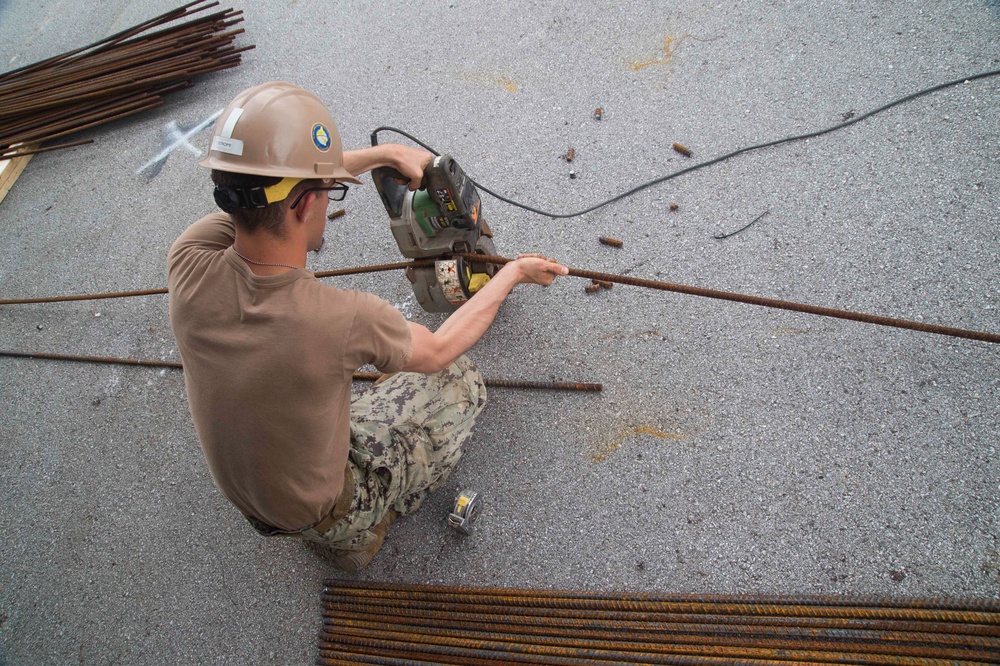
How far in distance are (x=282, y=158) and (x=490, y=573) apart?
1.69m

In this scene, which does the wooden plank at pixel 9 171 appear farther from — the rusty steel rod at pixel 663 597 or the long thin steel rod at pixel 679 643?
the long thin steel rod at pixel 679 643

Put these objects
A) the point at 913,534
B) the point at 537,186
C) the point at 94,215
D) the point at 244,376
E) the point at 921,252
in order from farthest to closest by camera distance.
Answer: the point at 94,215, the point at 537,186, the point at 921,252, the point at 913,534, the point at 244,376

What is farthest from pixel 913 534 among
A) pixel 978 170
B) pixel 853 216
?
pixel 978 170

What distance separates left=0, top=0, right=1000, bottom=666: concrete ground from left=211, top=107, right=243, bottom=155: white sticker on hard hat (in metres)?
1.56

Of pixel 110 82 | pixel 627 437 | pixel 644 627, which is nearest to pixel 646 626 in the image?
pixel 644 627

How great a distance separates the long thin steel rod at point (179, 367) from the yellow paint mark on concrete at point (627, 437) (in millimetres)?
243

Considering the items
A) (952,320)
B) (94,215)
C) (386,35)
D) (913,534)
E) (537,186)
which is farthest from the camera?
(386,35)

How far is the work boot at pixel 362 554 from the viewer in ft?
7.47

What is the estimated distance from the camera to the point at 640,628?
2.00m

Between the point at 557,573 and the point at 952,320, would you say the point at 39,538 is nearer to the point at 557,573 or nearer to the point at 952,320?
the point at 557,573

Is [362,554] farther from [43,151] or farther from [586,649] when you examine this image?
[43,151]

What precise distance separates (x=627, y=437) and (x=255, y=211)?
5.54 ft

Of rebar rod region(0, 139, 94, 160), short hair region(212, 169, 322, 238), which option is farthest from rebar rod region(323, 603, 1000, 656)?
rebar rod region(0, 139, 94, 160)

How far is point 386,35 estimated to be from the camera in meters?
4.57
